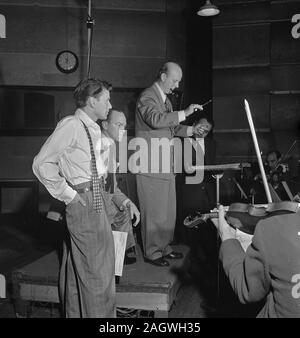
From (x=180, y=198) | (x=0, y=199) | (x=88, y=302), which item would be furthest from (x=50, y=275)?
(x=0, y=199)

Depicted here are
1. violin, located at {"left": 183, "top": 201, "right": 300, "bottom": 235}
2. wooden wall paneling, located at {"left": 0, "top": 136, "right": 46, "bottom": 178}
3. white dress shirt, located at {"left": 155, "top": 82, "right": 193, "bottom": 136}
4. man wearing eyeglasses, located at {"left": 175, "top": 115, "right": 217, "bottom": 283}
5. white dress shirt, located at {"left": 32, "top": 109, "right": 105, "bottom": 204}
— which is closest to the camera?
violin, located at {"left": 183, "top": 201, "right": 300, "bottom": 235}

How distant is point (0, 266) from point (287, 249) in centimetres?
393

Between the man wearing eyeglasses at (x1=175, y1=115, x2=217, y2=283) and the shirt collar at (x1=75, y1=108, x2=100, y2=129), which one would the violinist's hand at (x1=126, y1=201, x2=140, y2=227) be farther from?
the man wearing eyeglasses at (x1=175, y1=115, x2=217, y2=283)

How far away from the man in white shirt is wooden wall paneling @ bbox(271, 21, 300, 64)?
13.4 ft

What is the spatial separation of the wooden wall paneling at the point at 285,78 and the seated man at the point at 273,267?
4.82 m

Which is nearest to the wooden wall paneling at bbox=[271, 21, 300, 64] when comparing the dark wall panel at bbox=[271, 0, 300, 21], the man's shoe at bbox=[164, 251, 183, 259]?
the dark wall panel at bbox=[271, 0, 300, 21]

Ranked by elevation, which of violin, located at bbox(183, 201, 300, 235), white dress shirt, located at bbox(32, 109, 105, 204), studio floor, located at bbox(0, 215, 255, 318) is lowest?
studio floor, located at bbox(0, 215, 255, 318)

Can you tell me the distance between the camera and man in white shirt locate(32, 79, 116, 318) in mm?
2236

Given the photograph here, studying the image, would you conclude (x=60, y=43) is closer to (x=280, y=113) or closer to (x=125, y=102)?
(x=125, y=102)

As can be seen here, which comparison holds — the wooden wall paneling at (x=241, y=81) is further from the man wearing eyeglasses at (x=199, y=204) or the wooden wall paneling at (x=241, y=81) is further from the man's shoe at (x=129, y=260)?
the man's shoe at (x=129, y=260)

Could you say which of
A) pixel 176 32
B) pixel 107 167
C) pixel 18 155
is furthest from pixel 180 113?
pixel 18 155

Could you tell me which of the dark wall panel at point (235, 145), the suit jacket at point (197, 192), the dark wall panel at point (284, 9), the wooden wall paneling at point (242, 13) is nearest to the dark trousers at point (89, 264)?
the suit jacket at point (197, 192)

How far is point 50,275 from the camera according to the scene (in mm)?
3129

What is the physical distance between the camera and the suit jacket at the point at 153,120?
10.6 feet
